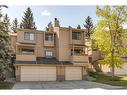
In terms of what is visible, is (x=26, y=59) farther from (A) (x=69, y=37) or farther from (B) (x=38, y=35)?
(A) (x=69, y=37)

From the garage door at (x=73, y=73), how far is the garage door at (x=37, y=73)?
1218 mm

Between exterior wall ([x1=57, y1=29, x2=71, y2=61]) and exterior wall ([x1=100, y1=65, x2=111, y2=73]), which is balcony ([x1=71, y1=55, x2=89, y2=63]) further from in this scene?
exterior wall ([x1=100, y1=65, x2=111, y2=73])

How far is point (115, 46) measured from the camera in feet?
65.2

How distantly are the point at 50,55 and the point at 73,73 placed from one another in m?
3.12

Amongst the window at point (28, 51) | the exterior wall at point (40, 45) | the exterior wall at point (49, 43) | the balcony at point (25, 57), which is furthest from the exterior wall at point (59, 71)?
the exterior wall at point (49, 43)

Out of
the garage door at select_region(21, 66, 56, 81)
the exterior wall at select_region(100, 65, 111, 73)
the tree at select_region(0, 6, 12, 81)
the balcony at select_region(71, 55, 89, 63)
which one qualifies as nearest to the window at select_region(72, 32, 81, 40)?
the balcony at select_region(71, 55, 89, 63)

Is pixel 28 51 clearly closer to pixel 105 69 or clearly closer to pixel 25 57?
pixel 25 57

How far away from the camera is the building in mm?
19969

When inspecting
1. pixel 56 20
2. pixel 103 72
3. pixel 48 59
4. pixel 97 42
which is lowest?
pixel 103 72

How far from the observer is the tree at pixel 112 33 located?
1980 cm

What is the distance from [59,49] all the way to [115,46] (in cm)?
523

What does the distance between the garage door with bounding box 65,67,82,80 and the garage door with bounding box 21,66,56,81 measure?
1218mm

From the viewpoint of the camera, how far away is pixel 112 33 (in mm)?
20094
